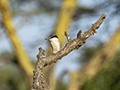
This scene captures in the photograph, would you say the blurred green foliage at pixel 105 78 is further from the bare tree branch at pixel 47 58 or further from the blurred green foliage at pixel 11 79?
the blurred green foliage at pixel 11 79

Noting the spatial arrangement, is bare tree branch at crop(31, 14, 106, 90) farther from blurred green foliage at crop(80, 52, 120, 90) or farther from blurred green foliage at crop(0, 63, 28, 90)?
blurred green foliage at crop(0, 63, 28, 90)

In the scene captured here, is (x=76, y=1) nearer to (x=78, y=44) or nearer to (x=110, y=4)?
(x=110, y=4)

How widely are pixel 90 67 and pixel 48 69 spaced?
989 millimetres

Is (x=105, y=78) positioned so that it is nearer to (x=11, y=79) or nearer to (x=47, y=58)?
(x=47, y=58)

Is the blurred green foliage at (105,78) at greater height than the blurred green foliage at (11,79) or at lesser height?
lesser

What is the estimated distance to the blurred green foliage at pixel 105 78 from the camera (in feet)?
19.3

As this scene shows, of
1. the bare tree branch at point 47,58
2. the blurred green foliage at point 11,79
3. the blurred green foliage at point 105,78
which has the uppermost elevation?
the blurred green foliage at point 11,79

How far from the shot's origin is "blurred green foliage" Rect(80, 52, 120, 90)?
5895 mm

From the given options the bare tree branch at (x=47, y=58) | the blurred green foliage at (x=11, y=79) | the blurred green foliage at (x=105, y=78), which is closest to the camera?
the bare tree branch at (x=47, y=58)

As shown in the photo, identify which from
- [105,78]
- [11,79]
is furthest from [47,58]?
[11,79]

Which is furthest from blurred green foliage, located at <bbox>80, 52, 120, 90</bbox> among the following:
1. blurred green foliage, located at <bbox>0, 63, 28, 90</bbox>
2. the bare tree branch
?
blurred green foliage, located at <bbox>0, 63, 28, 90</bbox>

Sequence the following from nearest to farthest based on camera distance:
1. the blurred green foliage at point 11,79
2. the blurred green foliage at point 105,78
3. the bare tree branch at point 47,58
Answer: the bare tree branch at point 47,58, the blurred green foliage at point 105,78, the blurred green foliage at point 11,79

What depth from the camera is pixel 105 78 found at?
608cm

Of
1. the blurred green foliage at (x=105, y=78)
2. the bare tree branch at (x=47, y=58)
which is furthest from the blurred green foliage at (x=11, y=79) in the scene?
the bare tree branch at (x=47, y=58)
